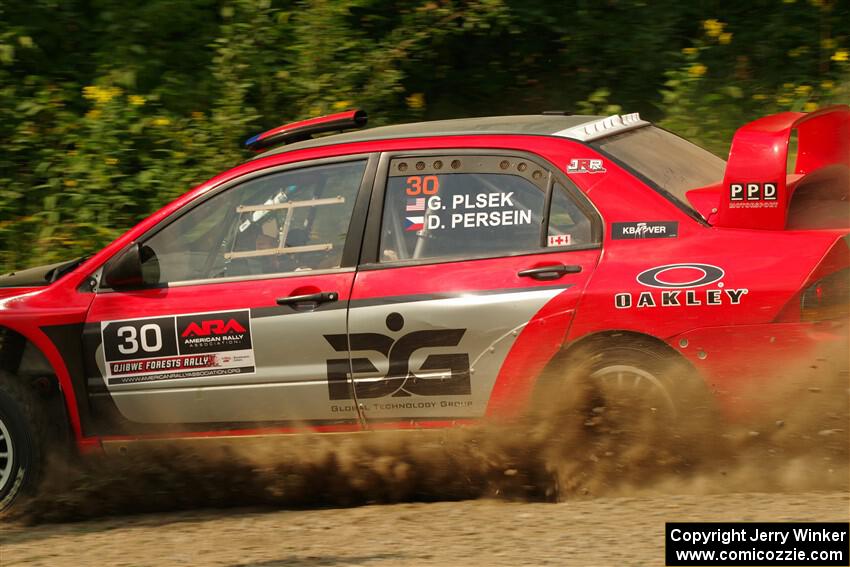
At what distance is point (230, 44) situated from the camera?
9.22m

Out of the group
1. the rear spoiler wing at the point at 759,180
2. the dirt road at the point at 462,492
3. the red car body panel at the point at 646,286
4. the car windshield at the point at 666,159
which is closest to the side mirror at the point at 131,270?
the red car body panel at the point at 646,286

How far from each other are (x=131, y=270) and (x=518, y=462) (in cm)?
201

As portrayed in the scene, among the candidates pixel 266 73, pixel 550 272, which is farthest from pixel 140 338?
pixel 266 73

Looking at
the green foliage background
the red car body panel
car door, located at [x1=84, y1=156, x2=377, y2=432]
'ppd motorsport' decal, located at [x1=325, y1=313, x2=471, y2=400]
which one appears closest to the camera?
the red car body panel

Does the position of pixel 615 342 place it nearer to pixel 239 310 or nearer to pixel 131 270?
pixel 239 310

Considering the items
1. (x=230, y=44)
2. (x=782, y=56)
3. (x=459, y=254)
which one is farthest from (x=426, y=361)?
(x=782, y=56)

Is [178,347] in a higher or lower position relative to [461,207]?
lower

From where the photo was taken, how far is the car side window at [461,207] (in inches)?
189

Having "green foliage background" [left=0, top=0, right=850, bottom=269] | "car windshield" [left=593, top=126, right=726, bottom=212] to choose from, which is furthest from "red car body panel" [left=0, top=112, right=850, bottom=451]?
"green foliage background" [left=0, top=0, right=850, bottom=269]

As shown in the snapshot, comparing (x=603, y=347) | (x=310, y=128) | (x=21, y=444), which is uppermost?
(x=310, y=128)

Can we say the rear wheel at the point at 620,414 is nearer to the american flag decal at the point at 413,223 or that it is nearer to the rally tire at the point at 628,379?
the rally tire at the point at 628,379

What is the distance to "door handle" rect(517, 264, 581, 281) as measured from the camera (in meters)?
4.65

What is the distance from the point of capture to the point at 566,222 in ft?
15.6

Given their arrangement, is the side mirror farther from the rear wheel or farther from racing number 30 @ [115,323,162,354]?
the rear wheel
